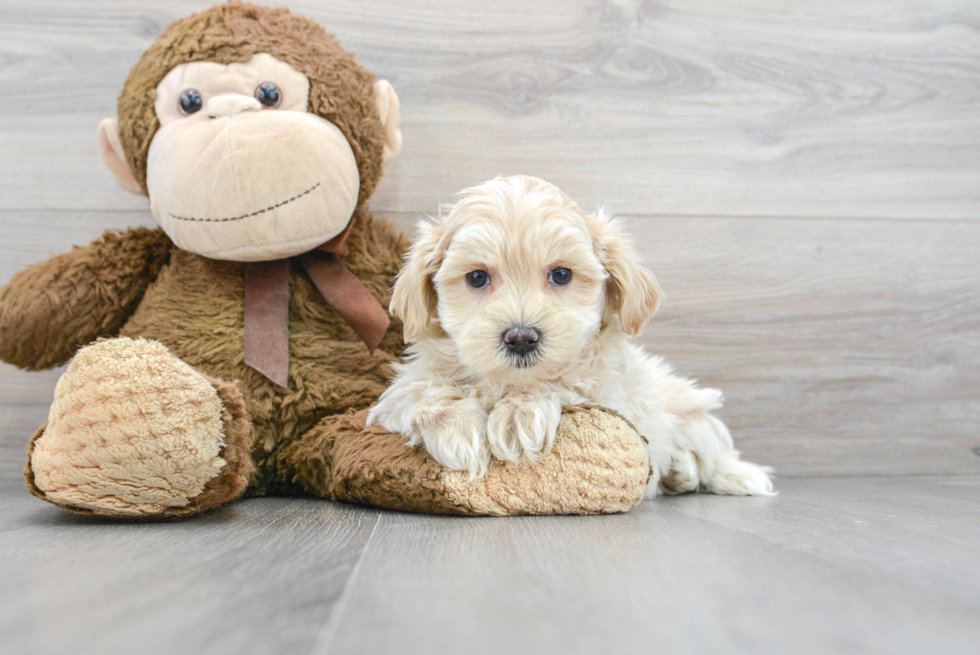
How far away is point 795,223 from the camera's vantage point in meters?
1.77

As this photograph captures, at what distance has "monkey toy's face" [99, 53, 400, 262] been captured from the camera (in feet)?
3.98

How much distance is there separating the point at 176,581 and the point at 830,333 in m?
1.61

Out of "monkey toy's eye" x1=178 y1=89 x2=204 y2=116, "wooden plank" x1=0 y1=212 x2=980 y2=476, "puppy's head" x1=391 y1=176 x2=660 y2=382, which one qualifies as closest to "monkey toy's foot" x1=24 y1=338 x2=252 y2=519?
"puppy's head" x1=391 y1=176 x2=660 y2=382

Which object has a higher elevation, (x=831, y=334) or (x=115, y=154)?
(x=115, y=154)

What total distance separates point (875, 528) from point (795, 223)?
948mm

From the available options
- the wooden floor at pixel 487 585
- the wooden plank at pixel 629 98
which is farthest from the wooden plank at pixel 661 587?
the wooden plank at pixel 629 98

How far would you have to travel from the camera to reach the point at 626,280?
1.14m

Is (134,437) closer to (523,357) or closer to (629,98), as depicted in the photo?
(523,357)

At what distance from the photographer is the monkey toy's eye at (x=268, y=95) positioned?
1282 millimetres

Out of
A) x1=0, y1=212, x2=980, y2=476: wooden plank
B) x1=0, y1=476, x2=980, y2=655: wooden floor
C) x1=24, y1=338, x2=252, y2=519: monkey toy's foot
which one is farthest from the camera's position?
x1=0, y1=212, x2=980, y2=476: wooden plank

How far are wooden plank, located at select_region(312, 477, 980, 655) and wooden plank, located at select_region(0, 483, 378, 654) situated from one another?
46 millimetres

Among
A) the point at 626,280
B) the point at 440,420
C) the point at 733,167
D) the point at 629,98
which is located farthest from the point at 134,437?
the point at 733,167

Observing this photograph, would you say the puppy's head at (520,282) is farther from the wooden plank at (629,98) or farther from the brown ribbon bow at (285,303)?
the wooden plank at (629,98)

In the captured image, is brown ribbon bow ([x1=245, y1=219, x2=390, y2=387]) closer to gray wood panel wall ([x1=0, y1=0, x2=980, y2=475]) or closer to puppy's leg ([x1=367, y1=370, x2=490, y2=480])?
puppy's leg ([x1=367, y1=370, x2=490, y2=480])
